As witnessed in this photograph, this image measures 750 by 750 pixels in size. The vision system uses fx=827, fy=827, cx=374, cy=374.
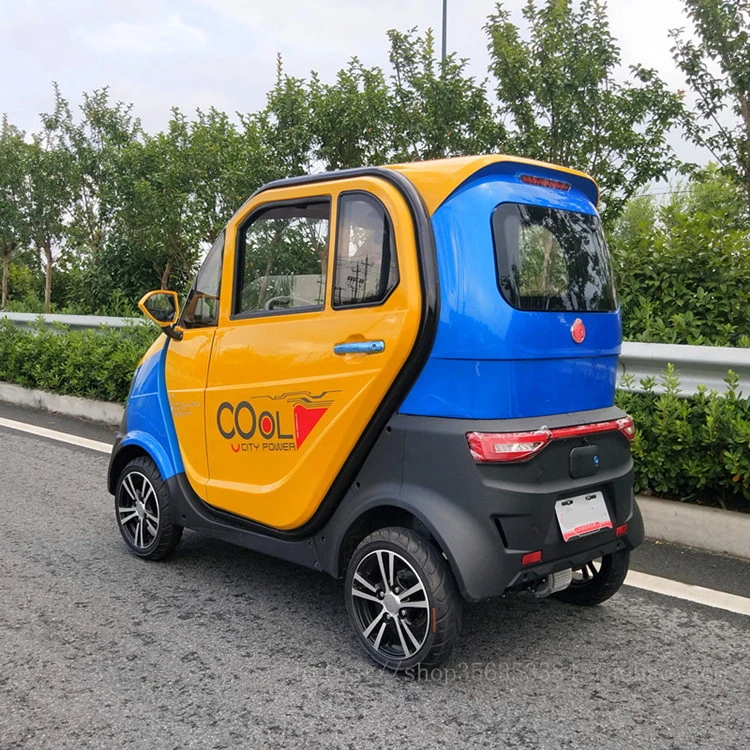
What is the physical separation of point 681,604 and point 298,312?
2189 mm

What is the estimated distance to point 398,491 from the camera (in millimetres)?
3150

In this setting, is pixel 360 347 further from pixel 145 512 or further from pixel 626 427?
pixel 145 512

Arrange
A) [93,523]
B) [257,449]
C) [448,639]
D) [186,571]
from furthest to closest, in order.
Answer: [93,523], [186,571], [257,449], [448,639]

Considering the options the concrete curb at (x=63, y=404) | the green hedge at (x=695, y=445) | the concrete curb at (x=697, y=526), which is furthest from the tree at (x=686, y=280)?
the concrete curb at (x=63, y=404)

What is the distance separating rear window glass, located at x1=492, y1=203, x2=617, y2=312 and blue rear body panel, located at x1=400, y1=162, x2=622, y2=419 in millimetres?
44

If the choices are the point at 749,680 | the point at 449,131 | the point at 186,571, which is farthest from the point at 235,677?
the point at 449,131

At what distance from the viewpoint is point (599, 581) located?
369cm

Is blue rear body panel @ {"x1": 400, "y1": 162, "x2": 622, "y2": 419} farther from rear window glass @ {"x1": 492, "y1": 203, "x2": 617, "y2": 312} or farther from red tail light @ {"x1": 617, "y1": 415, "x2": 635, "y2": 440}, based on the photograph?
red tail light @ {"x1": 617, "y1": 415, "x2": 635, "y2": 440}

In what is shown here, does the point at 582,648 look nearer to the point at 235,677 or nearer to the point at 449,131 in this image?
the point at 235,677

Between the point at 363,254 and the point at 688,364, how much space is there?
8.21ft

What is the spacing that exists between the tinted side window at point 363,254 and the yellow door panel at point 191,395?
0.87m

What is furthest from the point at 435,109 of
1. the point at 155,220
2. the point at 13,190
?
the point at 13,190

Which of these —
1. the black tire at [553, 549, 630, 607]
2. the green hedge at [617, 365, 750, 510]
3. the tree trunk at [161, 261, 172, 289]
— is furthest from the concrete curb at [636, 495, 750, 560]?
the tree trunk at [161, 261, 172, 289]

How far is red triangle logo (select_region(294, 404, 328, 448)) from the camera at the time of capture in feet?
11.0
